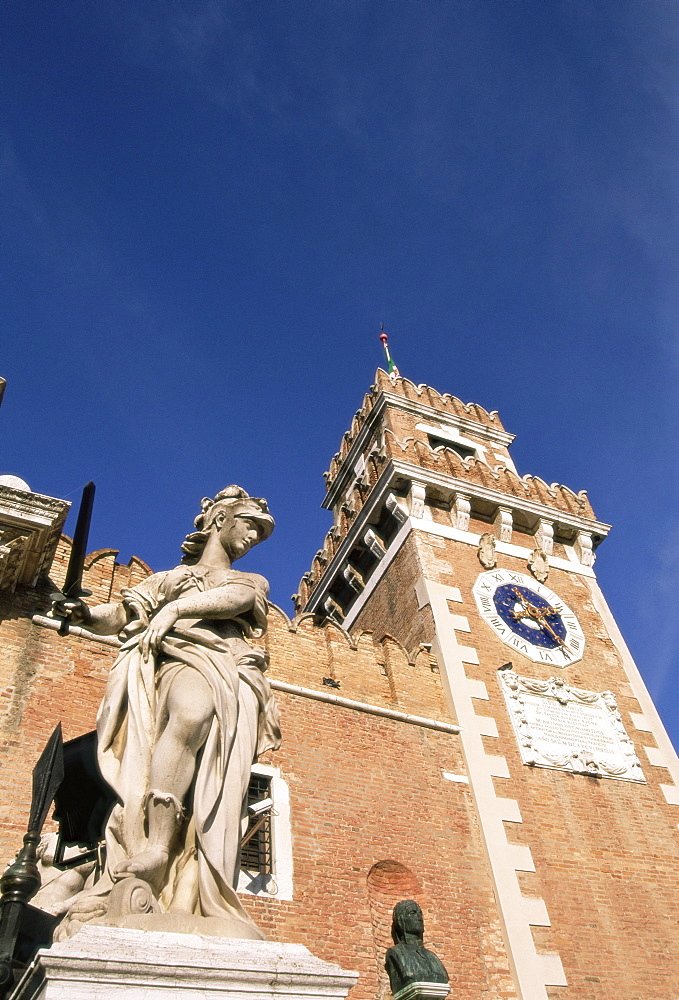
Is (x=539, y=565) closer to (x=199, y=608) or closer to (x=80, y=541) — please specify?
(x=199, y=608)

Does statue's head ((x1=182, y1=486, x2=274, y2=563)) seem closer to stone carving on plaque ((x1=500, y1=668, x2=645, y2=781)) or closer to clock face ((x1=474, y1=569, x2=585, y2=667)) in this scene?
stone carving on plaque ((x1=500, y1=668, x2=645, y2=781))

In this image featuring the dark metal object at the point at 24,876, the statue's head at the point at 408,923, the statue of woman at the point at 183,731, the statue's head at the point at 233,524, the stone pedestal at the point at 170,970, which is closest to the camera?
the stone pedestal at the point at 170,970

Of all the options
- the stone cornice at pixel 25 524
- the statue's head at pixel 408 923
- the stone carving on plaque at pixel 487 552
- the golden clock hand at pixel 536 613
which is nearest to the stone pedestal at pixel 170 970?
the statue's head at pixel 408 923

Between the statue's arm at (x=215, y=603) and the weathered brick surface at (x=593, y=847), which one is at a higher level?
the weathered brick surface at (x=593, y=847)

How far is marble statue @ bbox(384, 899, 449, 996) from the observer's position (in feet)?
14.7

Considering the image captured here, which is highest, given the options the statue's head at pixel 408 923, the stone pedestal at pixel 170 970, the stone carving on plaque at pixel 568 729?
the stone carving on plaque at pixel 568 729

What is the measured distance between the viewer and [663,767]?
1240 centimetres

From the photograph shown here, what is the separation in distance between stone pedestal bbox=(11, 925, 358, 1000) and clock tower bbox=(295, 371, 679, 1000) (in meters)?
A: 7.67

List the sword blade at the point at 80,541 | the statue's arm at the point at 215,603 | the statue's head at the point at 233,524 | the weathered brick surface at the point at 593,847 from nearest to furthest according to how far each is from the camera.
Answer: the sword blade at the point at 80,541 < the statue's arm at the point at 215,603 < the statue's head at the point at 233,524 < the weathered brick surface at the point at 593,847

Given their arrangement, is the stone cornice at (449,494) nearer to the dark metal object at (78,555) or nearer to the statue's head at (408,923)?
the statue's head at (408,923)

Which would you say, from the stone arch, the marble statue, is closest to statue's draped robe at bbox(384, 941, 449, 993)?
the marble statue

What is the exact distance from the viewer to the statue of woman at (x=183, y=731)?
2969 mm

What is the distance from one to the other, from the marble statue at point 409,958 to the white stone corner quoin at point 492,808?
4957 mm

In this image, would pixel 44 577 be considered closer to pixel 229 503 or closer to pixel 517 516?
pixel 229 503
